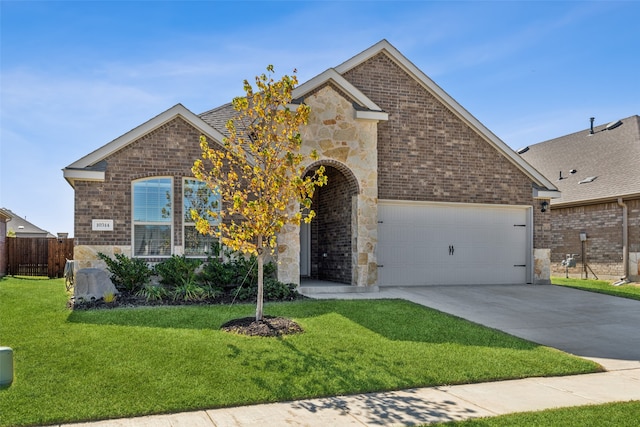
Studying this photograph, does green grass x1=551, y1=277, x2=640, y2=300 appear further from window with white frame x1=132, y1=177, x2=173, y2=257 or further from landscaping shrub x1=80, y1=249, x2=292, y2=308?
window with white frame x1=132, y1=177, x2=173, y2=257

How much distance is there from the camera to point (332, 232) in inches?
608

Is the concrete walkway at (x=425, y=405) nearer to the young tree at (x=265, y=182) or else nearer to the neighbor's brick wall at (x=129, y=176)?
the young tree at (x=265, y=182)

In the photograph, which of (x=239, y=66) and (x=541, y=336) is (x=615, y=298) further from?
(x=239, y=66)

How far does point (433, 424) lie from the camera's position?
529 cm

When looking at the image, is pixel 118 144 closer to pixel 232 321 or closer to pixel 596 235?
pixel 232 321

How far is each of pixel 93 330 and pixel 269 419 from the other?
14.4ft

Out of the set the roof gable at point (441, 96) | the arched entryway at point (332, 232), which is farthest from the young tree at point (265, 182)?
the roof gable at point (441, 96)

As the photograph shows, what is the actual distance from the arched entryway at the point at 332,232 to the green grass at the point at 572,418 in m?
8.49

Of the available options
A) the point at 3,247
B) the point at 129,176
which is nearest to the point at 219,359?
the point at 129,176

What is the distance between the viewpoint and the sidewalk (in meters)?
5.36

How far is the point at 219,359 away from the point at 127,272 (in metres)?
5.45

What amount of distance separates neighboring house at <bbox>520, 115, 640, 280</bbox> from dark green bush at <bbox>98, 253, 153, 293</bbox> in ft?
52.8

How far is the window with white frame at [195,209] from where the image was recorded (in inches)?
507

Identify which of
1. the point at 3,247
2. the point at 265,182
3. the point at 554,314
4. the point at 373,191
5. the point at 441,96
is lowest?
the point at 554,314
